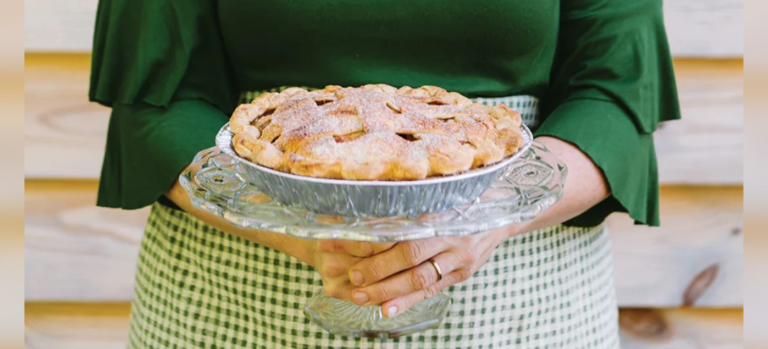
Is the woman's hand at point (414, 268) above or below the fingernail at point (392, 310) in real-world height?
above

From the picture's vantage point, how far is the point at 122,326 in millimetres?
1490

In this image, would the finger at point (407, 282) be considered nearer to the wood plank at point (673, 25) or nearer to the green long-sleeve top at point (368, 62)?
the green long-sleeve top at point (368, 62)

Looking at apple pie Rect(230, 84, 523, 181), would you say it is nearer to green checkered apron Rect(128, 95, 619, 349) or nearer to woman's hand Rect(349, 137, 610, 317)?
woman's hand Rect(349, 137, 610, 317)

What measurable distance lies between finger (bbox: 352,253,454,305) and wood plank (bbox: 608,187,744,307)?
0.84m

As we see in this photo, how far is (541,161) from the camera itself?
0.73 m

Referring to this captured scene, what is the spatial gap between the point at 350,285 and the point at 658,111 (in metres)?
0.52

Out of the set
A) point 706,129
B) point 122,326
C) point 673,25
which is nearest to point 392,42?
point 673,25

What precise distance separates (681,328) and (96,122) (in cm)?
129

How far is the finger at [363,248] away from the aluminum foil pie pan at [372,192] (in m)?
0.09

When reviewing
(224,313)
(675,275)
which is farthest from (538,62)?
(675,275)

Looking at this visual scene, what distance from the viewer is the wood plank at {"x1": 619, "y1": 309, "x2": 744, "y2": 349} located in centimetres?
148

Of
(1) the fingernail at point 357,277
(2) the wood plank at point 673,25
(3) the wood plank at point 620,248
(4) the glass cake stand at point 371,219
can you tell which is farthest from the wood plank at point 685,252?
(1) the fingernail at point 357,277

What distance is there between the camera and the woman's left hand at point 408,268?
676 mm

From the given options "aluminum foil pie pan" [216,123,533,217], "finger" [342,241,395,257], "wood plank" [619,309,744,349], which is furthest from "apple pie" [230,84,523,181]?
"wood plank" [619,309,744,349]
